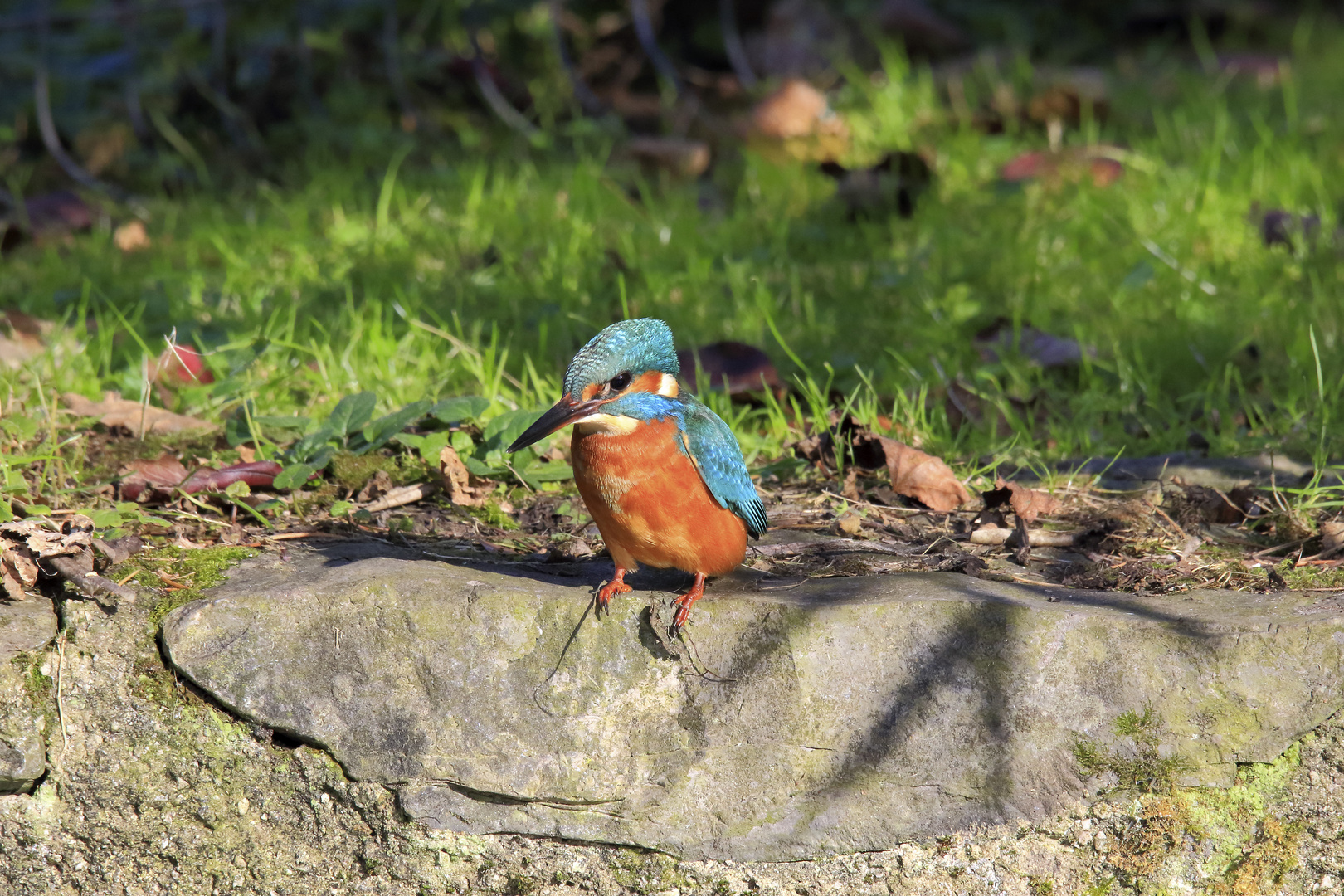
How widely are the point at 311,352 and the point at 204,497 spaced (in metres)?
0.91

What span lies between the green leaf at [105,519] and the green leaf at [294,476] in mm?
399

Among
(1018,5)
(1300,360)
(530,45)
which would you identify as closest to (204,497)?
(1300,360)

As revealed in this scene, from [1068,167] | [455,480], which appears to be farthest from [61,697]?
[1068,167]

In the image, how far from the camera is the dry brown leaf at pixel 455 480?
3.13 meters

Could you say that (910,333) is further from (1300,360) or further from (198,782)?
(198,782)

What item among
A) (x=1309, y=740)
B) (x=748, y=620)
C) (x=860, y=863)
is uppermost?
(x=748, y=620)

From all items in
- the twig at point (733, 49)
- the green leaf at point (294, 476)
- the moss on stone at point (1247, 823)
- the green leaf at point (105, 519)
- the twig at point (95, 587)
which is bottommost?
the moss on stone at point (1247, 823)

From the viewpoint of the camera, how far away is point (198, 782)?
2445 mm

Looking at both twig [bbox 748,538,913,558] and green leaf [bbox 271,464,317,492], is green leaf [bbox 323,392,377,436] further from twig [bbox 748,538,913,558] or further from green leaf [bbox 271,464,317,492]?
twig [bbox 748,538,913,558]

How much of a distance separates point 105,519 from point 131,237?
288cm

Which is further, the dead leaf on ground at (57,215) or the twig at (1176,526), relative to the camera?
the dead leaf on ground at (57,215)

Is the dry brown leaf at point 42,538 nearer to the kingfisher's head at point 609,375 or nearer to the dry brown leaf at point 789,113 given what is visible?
the kingfisher's head at point 609,375

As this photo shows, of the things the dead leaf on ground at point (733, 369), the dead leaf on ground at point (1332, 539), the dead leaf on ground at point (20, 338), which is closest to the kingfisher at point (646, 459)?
the dead leaf on ground at point (733, 369)

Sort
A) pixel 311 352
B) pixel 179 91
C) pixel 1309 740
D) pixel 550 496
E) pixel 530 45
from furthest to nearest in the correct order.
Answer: pixel 530 45 < pixel 179 91 < pixel 311 352 < pixel 550 496 < pixel 1309 740
